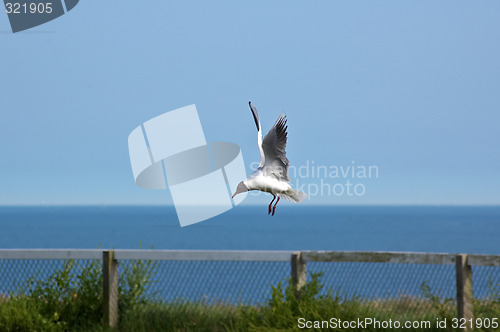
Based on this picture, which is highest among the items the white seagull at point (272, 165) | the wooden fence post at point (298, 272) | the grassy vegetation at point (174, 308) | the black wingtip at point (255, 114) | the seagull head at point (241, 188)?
the black wingtip at point (255, 114)

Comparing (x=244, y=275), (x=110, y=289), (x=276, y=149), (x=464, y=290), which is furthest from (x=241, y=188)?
(x=464, y=290)

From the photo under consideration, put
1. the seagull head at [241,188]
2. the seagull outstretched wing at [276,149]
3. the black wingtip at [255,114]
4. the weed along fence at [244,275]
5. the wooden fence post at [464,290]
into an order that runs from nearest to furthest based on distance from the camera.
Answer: the wooden fence post at [464,290] < the weed along fence at [244,275] < the seagull head at [241,188] < the seagull outstretched wing at [276,149] < the black wingtip at [255,114]

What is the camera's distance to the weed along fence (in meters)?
6.71

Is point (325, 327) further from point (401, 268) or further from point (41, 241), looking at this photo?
point (41, 241)

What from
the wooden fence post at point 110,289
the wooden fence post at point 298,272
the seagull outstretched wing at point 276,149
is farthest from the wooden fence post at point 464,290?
the wooden fence post at point 110,289

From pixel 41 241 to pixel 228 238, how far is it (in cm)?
2374

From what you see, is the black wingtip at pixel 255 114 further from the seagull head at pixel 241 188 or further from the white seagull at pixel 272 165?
the seagull head at pixel 241 188

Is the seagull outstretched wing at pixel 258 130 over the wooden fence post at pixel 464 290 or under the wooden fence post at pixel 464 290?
over

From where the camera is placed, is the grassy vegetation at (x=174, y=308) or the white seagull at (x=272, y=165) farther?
the white seagull at (x=272, y=165)

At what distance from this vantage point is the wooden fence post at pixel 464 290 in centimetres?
658

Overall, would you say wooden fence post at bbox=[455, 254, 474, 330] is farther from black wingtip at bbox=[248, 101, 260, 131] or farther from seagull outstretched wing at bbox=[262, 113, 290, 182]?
black wingtip at bbox=[248, 101, 260, 131]

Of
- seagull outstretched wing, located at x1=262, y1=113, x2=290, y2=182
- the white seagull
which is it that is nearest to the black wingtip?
the white seagull

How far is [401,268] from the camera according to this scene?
6.80 meters

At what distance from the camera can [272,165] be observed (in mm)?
7160
